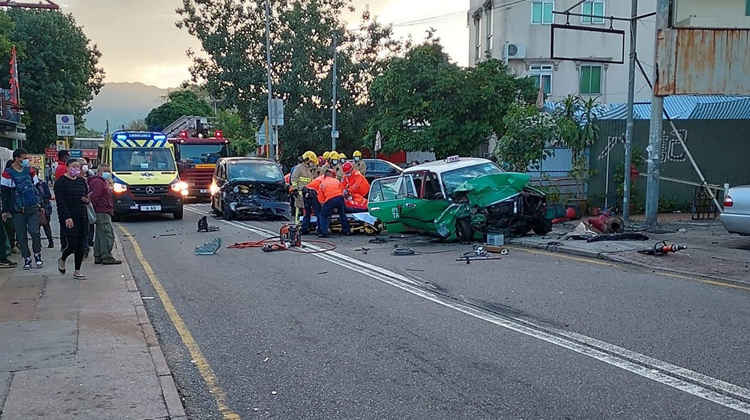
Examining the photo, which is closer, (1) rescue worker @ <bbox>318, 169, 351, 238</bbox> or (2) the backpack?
(2) the backpack

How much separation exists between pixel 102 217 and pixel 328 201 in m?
4.84

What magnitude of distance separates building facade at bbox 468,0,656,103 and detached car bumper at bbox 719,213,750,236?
20826 millimetres

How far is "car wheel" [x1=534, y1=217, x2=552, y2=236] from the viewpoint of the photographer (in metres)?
14.2

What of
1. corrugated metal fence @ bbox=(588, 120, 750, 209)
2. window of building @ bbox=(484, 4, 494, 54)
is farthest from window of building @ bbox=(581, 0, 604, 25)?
corrugated metal fence @ bbox=(588, 120, 750, 209)

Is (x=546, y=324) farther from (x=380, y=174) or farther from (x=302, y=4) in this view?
(x=302, y=4)

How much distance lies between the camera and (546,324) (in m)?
7.32

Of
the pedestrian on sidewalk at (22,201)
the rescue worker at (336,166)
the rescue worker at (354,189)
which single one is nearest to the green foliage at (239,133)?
the rescue worker at (336,166)

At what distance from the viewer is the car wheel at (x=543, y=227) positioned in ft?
46.6

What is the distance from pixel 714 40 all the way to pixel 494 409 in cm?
1229

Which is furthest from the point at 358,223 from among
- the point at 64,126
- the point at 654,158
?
the point at 64,126

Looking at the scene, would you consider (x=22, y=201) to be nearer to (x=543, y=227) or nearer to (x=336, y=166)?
(x=336, y=166)

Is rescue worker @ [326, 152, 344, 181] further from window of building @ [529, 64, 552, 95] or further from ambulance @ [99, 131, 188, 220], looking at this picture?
window of building @ [529, 64, 552, 95]

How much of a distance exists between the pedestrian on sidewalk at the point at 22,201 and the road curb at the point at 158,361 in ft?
7.27

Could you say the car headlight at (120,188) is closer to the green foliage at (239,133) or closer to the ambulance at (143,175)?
the ambulance at (143,175)
